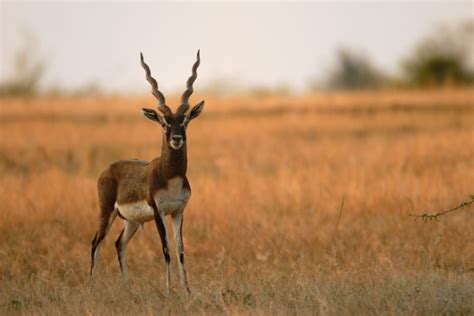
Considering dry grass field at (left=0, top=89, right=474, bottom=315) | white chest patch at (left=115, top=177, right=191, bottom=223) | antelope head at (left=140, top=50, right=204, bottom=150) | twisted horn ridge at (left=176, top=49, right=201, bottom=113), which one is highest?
twisted horn ridge at (left=176, top=49, right=201, bottom=113)

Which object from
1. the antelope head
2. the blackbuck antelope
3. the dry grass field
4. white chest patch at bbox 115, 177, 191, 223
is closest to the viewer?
Result: the dry grass field

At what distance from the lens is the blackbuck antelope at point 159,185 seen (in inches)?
346

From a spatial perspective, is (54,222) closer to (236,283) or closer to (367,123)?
(236,283)

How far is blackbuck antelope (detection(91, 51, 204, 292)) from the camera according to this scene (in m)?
8.79

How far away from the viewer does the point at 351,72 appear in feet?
143

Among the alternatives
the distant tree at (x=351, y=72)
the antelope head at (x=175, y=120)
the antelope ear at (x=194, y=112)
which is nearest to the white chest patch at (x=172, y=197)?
the antelope head at (x=175, y=120)

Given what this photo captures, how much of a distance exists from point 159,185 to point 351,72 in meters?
35.2

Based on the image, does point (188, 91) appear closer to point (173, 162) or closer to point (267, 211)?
point (173, 162)

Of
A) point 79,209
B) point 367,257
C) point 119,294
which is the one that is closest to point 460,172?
point 367,257

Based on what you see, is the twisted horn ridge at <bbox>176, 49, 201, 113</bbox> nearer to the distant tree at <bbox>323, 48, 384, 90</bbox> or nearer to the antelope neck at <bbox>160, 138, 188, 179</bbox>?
the antelope neck at <bbox>160, 138, 188, 179</bbox>

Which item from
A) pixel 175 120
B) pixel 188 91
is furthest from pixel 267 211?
pixel 175 120

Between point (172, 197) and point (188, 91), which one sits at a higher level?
point (188, 91)

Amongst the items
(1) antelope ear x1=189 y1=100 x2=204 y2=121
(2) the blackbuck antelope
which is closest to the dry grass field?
(2) the blackbuck antelope

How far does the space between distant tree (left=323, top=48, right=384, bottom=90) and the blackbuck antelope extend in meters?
33.8
